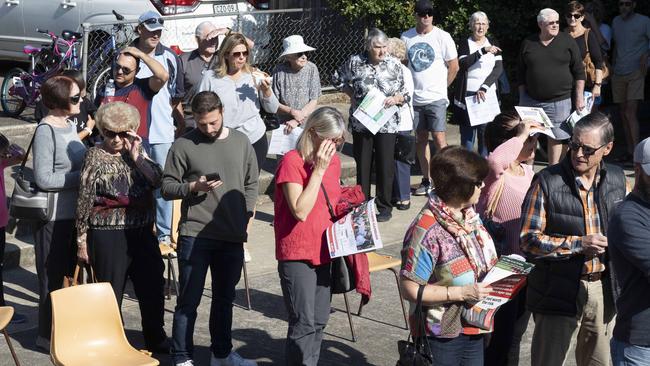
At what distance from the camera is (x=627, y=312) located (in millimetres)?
4773

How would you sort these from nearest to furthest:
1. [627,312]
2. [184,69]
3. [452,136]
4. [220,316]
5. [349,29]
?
1. [627,312]
2. [220,316]
3. [184,69]
4. [452,136]
5. [349,29]

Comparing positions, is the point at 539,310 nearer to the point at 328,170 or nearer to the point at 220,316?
the point at 328,170

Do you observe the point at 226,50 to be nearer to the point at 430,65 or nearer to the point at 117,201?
the point at 117,201

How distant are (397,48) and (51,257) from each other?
4.18 metres

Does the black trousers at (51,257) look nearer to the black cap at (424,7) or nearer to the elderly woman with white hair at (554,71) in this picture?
the black cap at (424,7)

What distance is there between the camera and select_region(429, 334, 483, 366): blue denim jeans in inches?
197

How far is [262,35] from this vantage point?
12.5m

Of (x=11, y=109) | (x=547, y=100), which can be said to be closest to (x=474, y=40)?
(x=547, y=100)

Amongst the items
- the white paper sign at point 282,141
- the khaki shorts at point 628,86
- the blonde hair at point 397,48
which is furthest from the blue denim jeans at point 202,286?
the khaki shorts at point 628,86

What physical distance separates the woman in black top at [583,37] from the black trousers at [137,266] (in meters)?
5.76

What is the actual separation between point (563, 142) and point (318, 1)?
13.5ft

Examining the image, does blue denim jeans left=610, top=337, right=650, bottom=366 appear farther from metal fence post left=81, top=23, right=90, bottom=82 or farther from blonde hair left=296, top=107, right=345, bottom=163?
metal fence post left=81, top=23, right=90, bottom=82

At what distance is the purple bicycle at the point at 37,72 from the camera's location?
10.8m

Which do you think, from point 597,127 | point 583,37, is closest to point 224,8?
point 583,37
